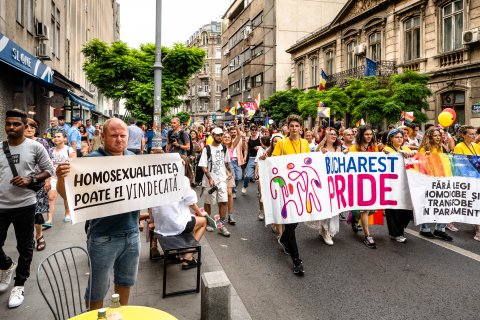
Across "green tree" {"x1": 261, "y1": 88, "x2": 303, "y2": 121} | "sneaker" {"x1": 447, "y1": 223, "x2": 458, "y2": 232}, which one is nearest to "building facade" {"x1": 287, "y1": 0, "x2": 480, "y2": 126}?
"green tree" {"x1": 261, "y1": 88, "x2": 303, "y2": 121}

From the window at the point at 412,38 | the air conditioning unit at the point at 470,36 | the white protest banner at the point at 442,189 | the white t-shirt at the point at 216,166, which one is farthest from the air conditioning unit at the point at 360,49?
the white t-shirt at the point at 216,166

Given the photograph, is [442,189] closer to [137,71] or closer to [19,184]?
[19,184]

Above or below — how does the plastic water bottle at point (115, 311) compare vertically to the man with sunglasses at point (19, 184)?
below

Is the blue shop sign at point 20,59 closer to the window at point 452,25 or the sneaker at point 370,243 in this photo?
the sneaker at point 370,243

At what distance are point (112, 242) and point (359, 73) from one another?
25635mm

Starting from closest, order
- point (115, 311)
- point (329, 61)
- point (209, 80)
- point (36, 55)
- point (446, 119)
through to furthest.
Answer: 1. point (115, 311)
2. point (446, 119)
3. point (36, 55)
4. point (329, 61)
5. point (209, 80)

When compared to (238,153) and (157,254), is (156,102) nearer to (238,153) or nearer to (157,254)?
(238,153)

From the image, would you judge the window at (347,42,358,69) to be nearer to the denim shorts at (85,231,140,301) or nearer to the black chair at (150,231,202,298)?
the black chair at (150,231,202,298)

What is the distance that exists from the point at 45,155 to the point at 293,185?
337cm

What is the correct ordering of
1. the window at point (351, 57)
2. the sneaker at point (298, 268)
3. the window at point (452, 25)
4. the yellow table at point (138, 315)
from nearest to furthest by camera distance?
the yellow table at point (138, 315) → the sneaker at point (298, 268) → the window at point (452, 25) → the window at point (351, 57)

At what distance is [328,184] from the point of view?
19.4ft

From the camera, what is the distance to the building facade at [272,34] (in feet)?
134

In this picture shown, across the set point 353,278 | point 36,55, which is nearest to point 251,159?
point 353,278

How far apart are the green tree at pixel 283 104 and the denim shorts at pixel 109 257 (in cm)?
2969
